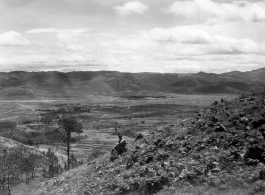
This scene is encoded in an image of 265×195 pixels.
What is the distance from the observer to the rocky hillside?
2325 centimetres

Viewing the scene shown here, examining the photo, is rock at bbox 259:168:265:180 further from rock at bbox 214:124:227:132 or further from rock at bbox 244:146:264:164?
rock at bbox 214:124:227:132

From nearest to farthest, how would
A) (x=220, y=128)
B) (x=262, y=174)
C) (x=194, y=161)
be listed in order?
(x=262, y=174), (x=194, y=161), (x=220, y=128)

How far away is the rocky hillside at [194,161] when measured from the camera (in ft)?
76.3

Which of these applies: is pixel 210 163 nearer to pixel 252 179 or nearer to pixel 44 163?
pixel 252 179

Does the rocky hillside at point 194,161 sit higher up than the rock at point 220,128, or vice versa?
the rock at point 220,128

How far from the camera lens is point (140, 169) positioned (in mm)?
28328

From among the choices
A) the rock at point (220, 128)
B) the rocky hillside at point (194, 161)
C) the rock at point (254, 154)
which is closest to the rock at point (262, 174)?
the rocky hillside at point (194, 161)

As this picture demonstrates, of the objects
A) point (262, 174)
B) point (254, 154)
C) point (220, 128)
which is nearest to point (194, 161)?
point (220, 128)

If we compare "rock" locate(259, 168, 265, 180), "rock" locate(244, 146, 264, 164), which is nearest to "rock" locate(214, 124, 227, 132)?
"rock" locate(244, 146, 264, 164)

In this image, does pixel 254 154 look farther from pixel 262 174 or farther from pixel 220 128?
pixel 220 128

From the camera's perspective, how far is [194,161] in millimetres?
26781

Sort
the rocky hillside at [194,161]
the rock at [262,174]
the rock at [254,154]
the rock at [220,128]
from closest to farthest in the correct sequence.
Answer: the rock at [262,174] < the rocky hillside at [194,161] < the rock at [254,154] < the rock at [220,128]

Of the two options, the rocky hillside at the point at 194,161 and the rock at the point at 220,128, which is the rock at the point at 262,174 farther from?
the rock at the point at 220,128

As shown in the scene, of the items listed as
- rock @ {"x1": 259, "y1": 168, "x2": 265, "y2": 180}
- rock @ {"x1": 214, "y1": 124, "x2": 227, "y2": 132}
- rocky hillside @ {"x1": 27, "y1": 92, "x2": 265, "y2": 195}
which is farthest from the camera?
rock @ {"x1": 214, "y1": 124, "x2": 227, "y2": 132}
